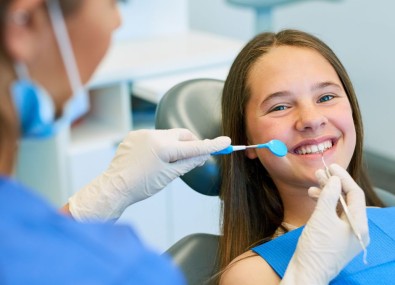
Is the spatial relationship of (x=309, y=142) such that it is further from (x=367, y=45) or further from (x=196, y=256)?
(x=367, y=45)

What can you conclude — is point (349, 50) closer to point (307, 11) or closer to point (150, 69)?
point (307, 11)

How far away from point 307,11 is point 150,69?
5.23 ft

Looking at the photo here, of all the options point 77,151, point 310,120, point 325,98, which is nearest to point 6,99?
point 310,120

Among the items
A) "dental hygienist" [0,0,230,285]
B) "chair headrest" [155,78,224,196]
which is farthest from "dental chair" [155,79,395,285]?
"dental hygienist" [0,0,230,285]

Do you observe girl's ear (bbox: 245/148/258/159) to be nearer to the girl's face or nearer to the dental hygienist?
the girl's face

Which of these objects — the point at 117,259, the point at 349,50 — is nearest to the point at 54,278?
the point at 117,259

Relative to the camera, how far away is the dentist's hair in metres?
1.42

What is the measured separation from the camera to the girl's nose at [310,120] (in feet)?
4.16

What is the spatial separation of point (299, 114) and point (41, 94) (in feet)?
2.30

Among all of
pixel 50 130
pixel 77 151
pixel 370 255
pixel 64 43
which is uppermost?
pixel 64 43

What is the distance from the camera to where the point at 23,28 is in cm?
69

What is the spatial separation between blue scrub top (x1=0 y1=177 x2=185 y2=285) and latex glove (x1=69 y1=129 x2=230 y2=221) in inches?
21.4

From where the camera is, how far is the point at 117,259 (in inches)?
27.4

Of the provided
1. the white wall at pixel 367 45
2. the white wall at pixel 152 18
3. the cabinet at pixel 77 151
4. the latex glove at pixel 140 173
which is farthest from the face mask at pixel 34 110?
the white wall at pixel 367 45
